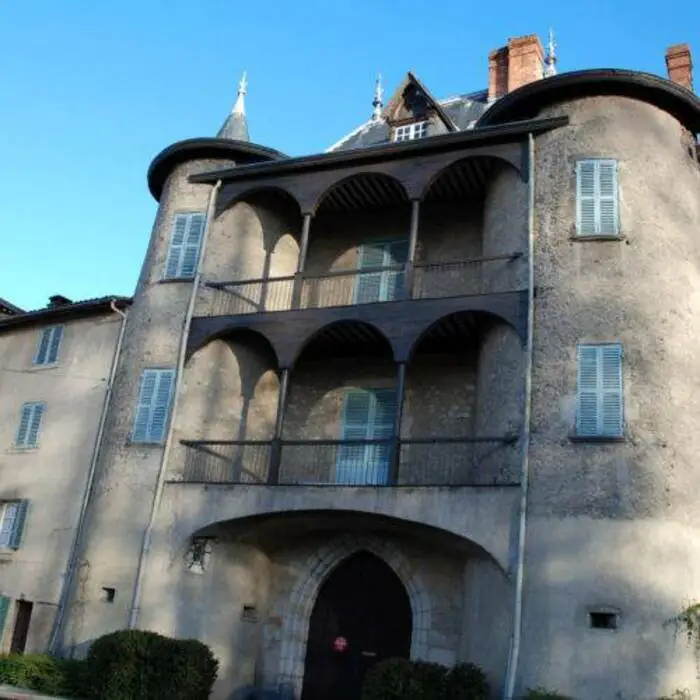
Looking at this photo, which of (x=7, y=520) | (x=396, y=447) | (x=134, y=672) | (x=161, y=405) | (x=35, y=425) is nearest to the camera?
(x=134, y=672)

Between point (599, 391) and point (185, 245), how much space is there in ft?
34.2

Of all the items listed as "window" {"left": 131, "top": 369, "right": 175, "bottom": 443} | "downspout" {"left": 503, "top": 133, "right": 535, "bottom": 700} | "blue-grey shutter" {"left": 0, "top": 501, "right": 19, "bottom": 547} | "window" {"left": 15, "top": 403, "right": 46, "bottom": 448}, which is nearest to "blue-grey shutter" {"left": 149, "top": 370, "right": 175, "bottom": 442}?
"window" {"left": 131, "top": 369, "right": 175, "bottom": 443}

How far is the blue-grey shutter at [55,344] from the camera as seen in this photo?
22.2m

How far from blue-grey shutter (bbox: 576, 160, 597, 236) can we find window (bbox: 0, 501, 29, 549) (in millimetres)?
14625

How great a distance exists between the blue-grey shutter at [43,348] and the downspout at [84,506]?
2720 millimetres

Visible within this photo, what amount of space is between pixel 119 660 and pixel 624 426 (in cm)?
987

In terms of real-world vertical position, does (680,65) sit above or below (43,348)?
above

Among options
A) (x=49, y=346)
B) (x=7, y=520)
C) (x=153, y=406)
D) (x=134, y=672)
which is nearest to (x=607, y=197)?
(x=153, y=406)

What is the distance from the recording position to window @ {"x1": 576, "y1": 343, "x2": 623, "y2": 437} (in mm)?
14805

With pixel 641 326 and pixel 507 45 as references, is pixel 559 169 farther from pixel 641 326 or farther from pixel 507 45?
pixel 507 45

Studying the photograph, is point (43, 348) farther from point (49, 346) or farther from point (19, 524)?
point (19, 524)

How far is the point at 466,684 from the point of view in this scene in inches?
542

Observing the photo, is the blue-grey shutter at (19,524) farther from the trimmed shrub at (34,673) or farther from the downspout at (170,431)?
the downspout at (170,431)

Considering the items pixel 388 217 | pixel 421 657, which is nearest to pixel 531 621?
pixel 421 657
